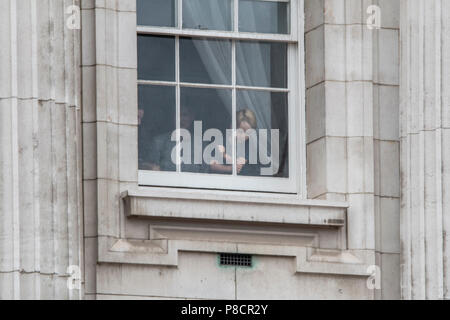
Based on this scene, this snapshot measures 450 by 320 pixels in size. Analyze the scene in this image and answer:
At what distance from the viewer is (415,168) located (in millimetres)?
25094

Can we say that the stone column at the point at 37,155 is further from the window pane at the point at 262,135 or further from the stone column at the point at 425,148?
the stone column at the point at 425,148

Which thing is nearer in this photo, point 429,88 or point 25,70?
point 25,70

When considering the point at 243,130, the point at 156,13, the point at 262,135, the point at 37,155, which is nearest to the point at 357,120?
the point at 262,135

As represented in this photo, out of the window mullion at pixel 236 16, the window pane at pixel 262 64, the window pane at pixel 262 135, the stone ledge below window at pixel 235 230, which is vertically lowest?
the stone ledge below window at pixel 235 230

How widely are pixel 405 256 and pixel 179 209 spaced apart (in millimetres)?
2226

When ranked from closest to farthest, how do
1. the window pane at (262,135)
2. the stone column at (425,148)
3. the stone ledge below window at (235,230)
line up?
the stone ledge below window at (235,230), the stone column at (425,148), the window pane at (262,135)

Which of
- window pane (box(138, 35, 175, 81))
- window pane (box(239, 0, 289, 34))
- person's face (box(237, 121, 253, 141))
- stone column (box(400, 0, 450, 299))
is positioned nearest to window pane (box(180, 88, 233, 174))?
person's face (box(237, 121, 253, 141))

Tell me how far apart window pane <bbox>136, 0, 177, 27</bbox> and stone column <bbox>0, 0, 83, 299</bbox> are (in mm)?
1577

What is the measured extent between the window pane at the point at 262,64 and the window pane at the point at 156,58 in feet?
2.30

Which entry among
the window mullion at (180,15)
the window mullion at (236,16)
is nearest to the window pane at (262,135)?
the window mullion at (236,16)

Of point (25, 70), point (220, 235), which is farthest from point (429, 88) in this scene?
point (25, 70)

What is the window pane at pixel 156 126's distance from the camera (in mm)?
25266

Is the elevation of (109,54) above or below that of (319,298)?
above
